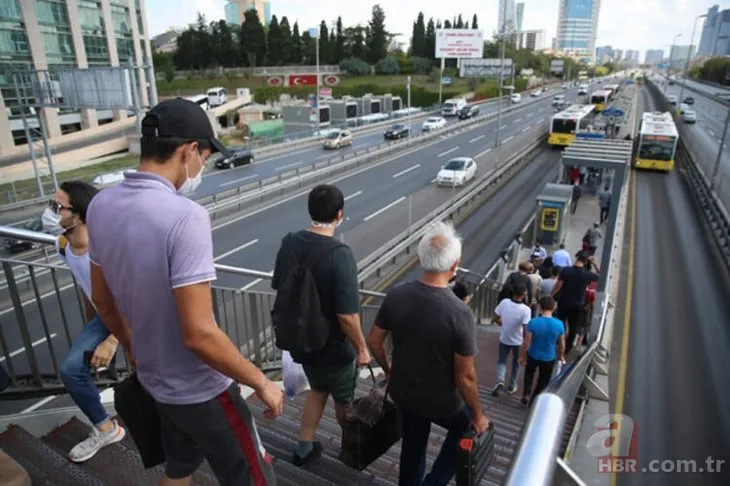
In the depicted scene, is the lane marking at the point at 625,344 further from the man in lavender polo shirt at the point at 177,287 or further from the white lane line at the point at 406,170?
the white lane line at the point at 406,170

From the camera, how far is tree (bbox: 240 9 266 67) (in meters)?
87.8

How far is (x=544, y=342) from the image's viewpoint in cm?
586

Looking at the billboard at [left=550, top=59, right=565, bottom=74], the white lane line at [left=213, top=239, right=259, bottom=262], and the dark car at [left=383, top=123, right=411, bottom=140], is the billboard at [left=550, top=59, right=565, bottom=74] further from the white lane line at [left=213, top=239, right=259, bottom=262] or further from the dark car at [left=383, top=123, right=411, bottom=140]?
the white lane line at [left=213, top=239, right=259, bottom=262]

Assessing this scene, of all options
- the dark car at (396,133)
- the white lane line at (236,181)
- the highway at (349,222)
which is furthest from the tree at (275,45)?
the white lane line at (236,181)

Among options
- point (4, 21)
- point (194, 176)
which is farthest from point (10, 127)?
point (194, 176)

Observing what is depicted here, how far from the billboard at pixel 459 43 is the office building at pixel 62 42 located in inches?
1460

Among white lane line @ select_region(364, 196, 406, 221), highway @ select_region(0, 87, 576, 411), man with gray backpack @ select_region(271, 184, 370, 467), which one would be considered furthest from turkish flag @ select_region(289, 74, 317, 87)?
man with gray backpack @ select_region(271, 184, 370, 467)

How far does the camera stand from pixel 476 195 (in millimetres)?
25406

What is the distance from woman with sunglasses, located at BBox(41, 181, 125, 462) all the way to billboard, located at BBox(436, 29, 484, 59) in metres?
67.2

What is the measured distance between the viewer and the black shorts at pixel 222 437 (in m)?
2.06

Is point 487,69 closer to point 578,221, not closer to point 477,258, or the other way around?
point 578,221

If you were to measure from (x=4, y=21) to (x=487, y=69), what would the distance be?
62468mm

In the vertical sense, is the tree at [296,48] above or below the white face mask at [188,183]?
above

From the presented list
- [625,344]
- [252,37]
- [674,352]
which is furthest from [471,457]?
[252,37]
